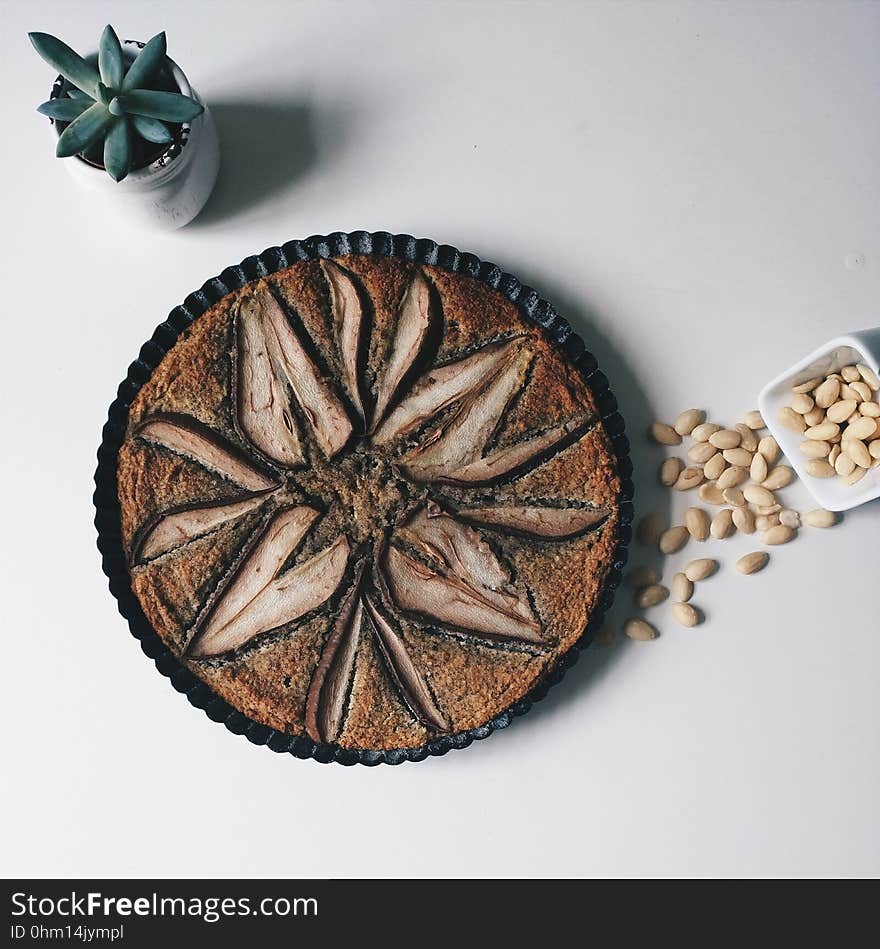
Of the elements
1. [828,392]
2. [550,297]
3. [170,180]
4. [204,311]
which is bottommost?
[828,392]

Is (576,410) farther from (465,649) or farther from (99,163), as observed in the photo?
(99,163)

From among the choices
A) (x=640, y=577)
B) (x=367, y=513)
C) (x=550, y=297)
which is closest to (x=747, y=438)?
(x=640, y=577)

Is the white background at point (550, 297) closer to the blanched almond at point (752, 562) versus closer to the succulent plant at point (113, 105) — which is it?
the blanched almond at point (752, 562)

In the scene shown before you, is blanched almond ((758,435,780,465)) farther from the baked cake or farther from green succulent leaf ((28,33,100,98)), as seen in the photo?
green succulent leaf ((28,33,100,98))

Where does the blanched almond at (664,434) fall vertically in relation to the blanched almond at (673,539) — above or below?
above

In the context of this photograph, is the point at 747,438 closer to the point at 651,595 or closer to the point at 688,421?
the point at 688,421

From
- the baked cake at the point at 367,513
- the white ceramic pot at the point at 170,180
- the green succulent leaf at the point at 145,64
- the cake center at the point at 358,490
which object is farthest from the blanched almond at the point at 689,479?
the green succulent leaf at the point at 145,64
